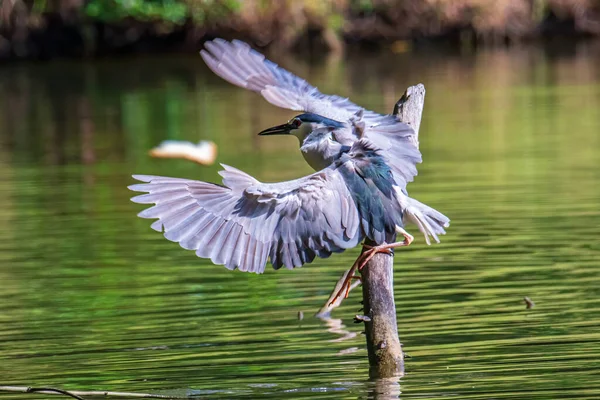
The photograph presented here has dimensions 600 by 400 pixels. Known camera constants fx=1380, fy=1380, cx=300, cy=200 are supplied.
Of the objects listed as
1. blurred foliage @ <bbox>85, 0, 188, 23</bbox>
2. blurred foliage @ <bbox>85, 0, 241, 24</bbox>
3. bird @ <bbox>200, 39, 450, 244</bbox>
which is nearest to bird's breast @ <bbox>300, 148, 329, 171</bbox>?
bird @ <bbox>200, 39, 450, 244</bbox>

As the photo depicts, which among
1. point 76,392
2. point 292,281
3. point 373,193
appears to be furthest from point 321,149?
point 292,281

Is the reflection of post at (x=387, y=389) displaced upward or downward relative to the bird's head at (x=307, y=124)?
downward

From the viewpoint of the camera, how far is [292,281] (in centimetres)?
757

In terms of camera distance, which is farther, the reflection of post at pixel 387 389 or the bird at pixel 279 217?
the reflection of post at pixel 387 389

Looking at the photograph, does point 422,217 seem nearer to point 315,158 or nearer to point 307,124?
point 315,158

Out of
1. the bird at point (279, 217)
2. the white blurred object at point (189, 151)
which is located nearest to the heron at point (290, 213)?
the bird at point (279, 217)

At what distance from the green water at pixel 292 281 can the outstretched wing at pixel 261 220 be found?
2.26 ft

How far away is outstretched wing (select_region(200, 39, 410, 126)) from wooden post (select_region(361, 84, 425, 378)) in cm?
29

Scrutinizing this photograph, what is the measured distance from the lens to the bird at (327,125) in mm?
4781

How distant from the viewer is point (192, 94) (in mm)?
20531

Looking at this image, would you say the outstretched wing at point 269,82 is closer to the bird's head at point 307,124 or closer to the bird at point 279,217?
the bird's head at point 307,124

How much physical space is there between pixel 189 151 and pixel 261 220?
8210 millimetres

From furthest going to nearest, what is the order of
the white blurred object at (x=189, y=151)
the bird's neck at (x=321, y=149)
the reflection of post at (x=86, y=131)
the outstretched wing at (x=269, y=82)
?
the reflection of post at (x=86, y=131), the white blurred object at (x=189, y=151), the outstretched wing at (x=269, y=82), the bird's neck at (x=321, y=149)

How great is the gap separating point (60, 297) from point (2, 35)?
19862 mm
